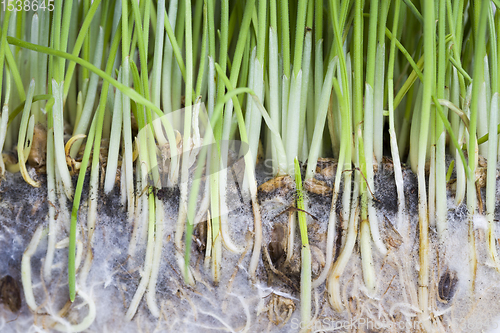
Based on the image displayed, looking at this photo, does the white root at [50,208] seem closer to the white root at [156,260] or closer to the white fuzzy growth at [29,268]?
the white fuzzy growth at [29,268]

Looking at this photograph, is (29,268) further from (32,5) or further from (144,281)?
(32,5)

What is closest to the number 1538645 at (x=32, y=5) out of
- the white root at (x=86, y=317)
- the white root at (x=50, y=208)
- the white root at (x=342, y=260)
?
the white root at (x=50, y=208)

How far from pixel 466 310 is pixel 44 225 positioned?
0.70 metres

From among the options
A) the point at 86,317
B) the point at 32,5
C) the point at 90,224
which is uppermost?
the point at 32,5

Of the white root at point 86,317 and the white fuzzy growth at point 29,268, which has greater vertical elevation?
the white fuzzy growth at point 29,268

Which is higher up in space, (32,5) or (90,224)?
(32,5)

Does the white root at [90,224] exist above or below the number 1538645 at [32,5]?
below

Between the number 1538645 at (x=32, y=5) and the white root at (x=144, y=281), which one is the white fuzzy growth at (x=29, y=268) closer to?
the white root at (x=144, y=281)

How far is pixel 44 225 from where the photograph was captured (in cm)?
50

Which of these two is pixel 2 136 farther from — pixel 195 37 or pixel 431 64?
pixel 431 64

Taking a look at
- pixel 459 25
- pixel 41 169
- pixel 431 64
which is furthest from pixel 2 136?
pixel 459 25

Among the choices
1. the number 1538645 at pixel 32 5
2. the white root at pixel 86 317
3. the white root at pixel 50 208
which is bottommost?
the white root at pixel 86 317

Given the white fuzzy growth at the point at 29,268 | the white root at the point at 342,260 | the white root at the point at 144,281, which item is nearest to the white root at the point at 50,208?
the white fuzzy growth at the point at 29,268

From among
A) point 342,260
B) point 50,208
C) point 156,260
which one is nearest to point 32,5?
point 50,208
